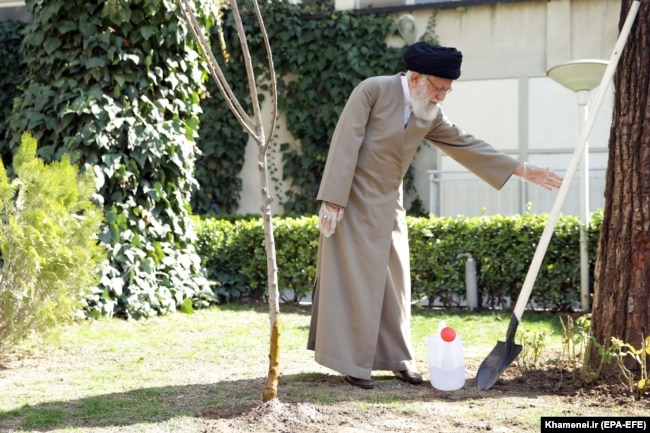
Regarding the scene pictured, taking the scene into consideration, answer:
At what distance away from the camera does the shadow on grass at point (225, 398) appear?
359 cm

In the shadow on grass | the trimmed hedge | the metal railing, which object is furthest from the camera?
the metal railing

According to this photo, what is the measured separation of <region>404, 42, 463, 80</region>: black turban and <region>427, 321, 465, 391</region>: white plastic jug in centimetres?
134

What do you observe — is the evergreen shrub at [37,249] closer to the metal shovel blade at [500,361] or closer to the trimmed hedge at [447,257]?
the metal shovel blade at [500,361]

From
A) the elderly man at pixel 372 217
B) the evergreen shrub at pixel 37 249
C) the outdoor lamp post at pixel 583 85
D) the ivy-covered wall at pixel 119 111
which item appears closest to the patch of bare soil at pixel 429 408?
the elderly man at pixel 372 217

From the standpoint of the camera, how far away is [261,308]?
7930mm

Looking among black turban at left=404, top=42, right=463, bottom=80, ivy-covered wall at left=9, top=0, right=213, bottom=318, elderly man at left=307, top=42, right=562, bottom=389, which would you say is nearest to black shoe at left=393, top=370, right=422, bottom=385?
elderly man at left=307, top=42, right=562, bottom=389

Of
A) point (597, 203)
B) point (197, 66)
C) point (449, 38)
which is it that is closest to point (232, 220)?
point (197, 66)

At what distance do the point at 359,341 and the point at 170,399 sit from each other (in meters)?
1.02

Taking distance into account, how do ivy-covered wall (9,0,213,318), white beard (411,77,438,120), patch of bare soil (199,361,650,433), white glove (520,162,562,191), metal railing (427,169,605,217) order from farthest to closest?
1. metal railing (427,169,605,217)
2. ivy-covered wall (9,0,213,318)
3. white glove (520,162,562,191)
4. white beard (411,77,438,120)
5. patch of bare soil (199,361,650,433)

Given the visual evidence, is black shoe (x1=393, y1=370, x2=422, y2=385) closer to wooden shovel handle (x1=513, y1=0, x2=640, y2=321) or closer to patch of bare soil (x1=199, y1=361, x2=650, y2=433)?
patch of bare soil (x1=199, y1=361, x2=650, y2=433)

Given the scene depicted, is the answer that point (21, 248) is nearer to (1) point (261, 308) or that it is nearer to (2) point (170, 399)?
(2) point (170, 399)

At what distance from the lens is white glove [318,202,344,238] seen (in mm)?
4164

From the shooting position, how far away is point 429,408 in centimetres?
372

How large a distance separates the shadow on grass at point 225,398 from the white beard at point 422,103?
147 cm
